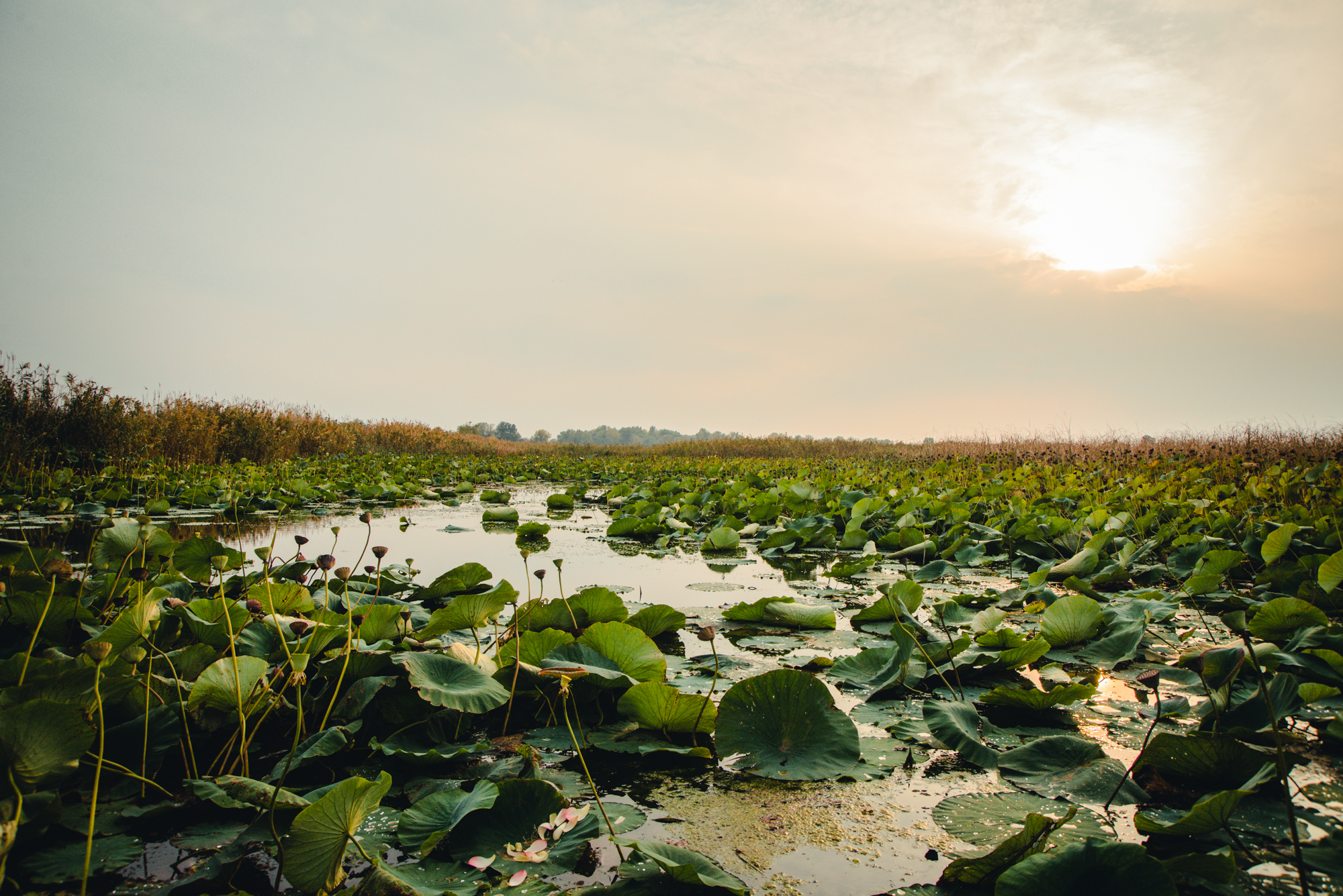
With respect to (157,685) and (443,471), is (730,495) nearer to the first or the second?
(157,685)

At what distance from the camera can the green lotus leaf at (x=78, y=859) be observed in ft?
2.77

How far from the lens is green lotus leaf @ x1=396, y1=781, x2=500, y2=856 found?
3.04 feet

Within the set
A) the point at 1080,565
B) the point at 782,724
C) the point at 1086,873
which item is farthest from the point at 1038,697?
the point at 1080,565

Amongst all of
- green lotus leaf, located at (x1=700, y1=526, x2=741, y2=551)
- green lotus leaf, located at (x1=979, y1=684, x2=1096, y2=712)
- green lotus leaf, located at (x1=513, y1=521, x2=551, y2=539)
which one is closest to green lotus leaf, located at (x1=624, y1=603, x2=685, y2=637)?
green lotus leaf, located at (x1=979, y1=684, x2=1096, y2=712)

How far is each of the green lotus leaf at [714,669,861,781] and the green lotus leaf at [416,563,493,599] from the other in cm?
122

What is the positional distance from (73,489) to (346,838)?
6.63m

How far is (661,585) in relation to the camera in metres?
2.92

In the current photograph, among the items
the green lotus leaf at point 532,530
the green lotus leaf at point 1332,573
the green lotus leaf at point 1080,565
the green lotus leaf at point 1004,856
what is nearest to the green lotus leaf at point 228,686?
the green lotus leaf at point 1004,856

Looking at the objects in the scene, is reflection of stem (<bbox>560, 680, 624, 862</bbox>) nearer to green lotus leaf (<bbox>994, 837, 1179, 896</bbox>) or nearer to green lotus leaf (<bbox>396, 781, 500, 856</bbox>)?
green lotus leaf (<bbox>396, 781, 500, 856</bbox>)

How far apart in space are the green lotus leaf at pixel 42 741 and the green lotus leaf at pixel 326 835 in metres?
0.32

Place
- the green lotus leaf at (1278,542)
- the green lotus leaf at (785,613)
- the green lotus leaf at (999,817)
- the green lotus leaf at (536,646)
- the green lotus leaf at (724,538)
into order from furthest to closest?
the green lotus leaf at (724,538)
the green lotus leaf at (1278,542)
the green lotus leaf at (785,613)
the green lotus leaf at (536,646)
the green lotus leaf at (999,817)

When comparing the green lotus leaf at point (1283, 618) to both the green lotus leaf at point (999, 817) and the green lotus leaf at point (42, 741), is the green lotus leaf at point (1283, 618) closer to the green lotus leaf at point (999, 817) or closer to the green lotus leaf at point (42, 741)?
the green lotus leaf at point (999, 817)

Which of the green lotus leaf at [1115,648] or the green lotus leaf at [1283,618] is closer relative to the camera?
the green lotus leaf at [1283,618]

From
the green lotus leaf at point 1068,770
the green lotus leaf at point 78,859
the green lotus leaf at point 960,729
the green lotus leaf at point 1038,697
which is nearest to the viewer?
the green lotus leaf at point 78,859
